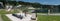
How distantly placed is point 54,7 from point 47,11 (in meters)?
0.10

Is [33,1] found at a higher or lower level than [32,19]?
higher

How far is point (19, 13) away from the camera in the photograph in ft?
5.17

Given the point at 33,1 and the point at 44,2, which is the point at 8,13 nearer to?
the point at 33,1

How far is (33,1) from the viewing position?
1576 mm

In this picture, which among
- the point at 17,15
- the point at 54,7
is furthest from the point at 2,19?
the point at 54,7

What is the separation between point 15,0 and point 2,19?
0.98 feet

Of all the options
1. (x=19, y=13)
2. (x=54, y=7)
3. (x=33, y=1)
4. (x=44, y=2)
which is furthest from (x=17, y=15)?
(x=54, y=7)

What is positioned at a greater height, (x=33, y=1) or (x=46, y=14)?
(x=33, y=1)

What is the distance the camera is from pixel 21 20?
154 cm

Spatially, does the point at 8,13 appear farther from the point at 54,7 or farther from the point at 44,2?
the point at 54,7

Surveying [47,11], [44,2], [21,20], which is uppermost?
[44,2]

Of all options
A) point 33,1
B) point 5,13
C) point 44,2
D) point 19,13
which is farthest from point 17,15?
point 44,2

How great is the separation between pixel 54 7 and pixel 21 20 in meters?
0.45

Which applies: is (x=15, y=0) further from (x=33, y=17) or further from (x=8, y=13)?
(x=33, y=17)
